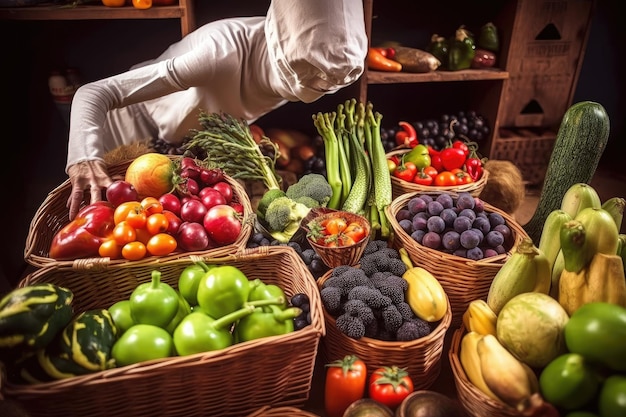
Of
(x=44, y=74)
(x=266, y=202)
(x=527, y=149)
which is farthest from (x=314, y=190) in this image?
(x=44, y=74)

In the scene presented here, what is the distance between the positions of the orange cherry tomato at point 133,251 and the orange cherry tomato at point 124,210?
11 cm

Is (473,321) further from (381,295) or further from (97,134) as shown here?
(97,134)

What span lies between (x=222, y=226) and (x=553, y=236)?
931mm

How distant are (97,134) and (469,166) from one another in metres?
1.56

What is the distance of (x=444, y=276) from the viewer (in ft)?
4.46

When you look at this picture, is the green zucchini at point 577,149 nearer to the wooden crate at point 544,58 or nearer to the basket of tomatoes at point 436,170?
the basket of tomatoes at point 436,170

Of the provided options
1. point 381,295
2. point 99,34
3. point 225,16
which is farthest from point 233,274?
point 99,34

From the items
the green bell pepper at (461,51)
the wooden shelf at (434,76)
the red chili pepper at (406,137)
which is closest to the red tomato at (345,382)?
the red chili pepper at (406,137)

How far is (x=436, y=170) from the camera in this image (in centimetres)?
205

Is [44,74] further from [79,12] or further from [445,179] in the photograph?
[445,179]

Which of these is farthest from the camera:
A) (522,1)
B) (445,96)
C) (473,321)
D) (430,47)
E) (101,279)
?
(445,96)

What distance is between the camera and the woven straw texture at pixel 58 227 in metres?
1.21

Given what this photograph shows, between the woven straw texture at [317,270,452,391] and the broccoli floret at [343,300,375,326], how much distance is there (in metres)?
0.05

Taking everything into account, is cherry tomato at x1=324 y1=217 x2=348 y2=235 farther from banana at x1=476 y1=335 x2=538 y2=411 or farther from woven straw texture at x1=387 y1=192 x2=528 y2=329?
banana at x1=476 y1=335 x2=538 y2=411
